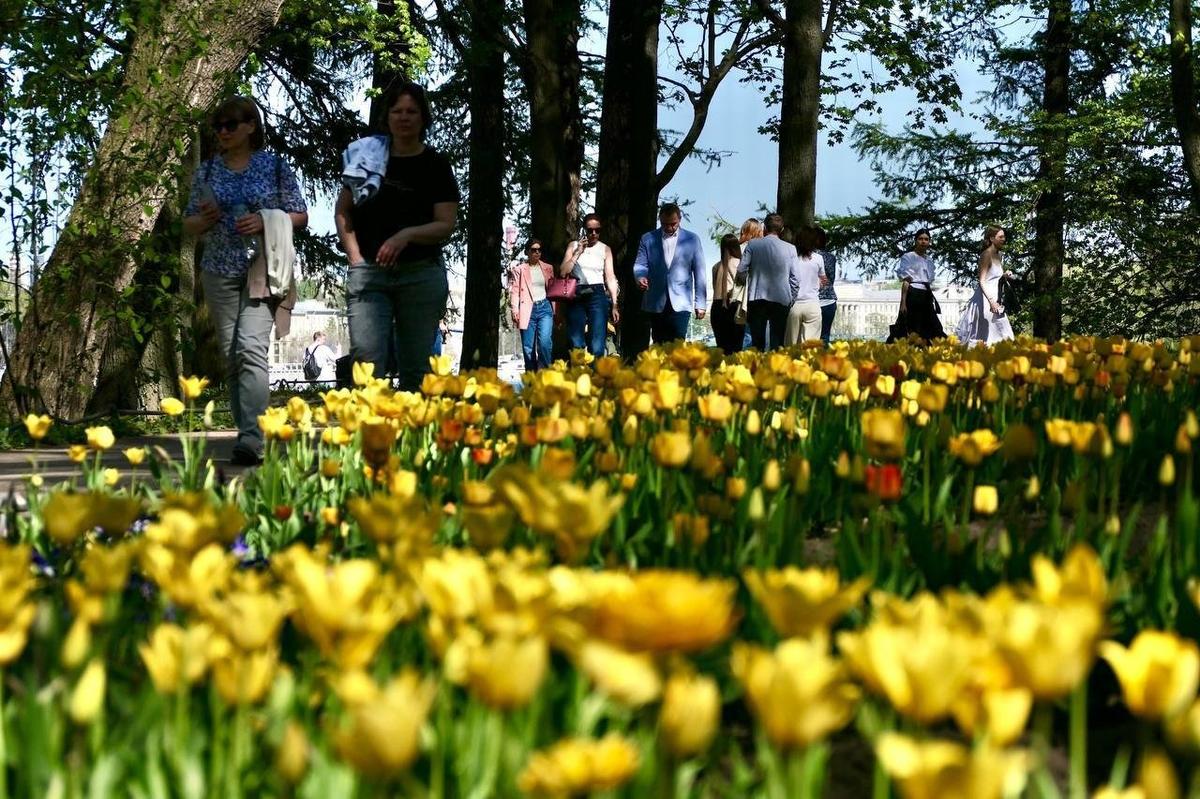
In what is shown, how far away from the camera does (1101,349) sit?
15.5 feet

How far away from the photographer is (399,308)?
19.6ft

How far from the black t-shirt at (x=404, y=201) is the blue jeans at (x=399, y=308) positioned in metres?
0.08

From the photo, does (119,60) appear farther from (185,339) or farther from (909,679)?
(909,679)

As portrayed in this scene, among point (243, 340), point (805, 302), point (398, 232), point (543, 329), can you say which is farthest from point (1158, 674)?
point (543, 329)

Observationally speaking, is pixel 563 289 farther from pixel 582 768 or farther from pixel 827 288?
pixel 582 768

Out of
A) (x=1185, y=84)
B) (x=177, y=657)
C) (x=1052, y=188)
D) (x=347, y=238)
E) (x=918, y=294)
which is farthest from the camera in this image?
(x=1052, y=188)

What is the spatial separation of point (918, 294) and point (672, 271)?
4.06m

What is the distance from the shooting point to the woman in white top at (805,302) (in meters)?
11.6

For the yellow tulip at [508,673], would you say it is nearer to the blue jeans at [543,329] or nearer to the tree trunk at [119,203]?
the tree trunk at [119,203]

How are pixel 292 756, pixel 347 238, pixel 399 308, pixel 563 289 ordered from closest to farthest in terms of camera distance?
1. pixel 292 756
2. pixel 347 238
3. pixel 399 308
4. pixel 563 289

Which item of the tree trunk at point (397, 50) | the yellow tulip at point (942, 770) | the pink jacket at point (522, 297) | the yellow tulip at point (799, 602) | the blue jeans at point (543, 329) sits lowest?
the yellow tulip at point (942, 770)

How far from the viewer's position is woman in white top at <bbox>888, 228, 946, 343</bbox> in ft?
46.2

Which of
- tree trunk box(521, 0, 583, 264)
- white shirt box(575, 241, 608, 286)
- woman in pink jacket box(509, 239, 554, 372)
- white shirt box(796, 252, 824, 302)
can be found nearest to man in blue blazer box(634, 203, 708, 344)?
white shirt box(575, 241, 608, 286)

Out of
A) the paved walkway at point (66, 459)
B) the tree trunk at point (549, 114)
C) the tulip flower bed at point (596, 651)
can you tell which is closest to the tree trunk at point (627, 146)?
the tree trunk at point (549, 114)
